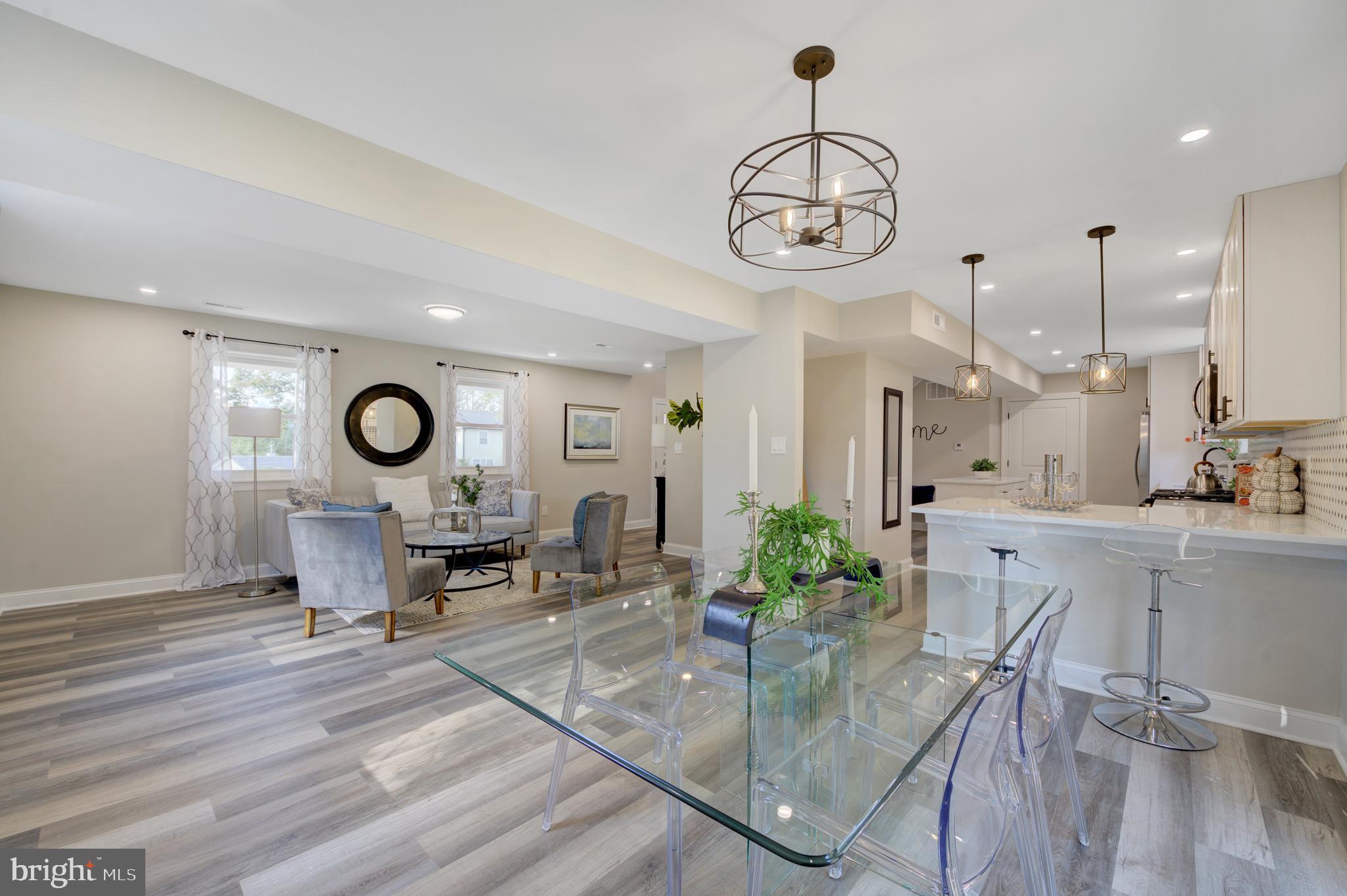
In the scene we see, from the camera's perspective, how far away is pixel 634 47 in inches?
74.9

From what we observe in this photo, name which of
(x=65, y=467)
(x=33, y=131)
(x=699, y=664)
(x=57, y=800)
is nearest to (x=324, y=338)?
(x=65, y=467)

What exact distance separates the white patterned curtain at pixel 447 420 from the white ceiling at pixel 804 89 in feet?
14.6

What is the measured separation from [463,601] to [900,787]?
417 centimetres

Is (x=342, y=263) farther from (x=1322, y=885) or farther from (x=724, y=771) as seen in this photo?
(x=1322, y=885)

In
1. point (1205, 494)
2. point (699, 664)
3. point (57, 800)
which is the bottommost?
point (57, 800)

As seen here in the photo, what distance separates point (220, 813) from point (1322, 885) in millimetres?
3518

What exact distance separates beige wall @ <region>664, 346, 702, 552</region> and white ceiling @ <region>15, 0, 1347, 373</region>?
342 cm

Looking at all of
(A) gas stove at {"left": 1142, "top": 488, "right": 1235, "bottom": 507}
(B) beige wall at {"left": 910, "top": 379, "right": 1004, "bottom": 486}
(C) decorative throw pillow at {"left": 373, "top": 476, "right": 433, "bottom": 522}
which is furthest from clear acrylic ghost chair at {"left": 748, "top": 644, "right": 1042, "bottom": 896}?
(B) beige wall at {"left": 910, "top": 379, "right": 1004, "bottom": 486}

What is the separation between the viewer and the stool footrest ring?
8.26 feet

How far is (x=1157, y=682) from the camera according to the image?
255cm

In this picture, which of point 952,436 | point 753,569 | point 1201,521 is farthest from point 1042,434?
point 753,569

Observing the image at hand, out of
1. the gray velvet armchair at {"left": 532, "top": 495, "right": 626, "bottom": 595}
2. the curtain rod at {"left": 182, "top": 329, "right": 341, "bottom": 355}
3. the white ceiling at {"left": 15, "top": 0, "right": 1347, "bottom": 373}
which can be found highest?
the white ceiling at {"left": 15, "top": 0, "right": 1347, "bottom": 373}

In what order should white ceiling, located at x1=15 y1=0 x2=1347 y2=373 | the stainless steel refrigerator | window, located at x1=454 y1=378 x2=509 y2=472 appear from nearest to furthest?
Answer: white ceiling, located at x1=15 y1=0 x2=1347 y2=373 < window, located at x1=454 y1=378 x2=509 y2=472 < the stainless steel refrigerator

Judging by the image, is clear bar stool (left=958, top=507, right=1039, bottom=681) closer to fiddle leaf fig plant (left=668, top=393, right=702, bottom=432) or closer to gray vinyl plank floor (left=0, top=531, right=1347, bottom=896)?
gray vinyl plank floor (left=0, top=531, right=1347, bottom=896)
